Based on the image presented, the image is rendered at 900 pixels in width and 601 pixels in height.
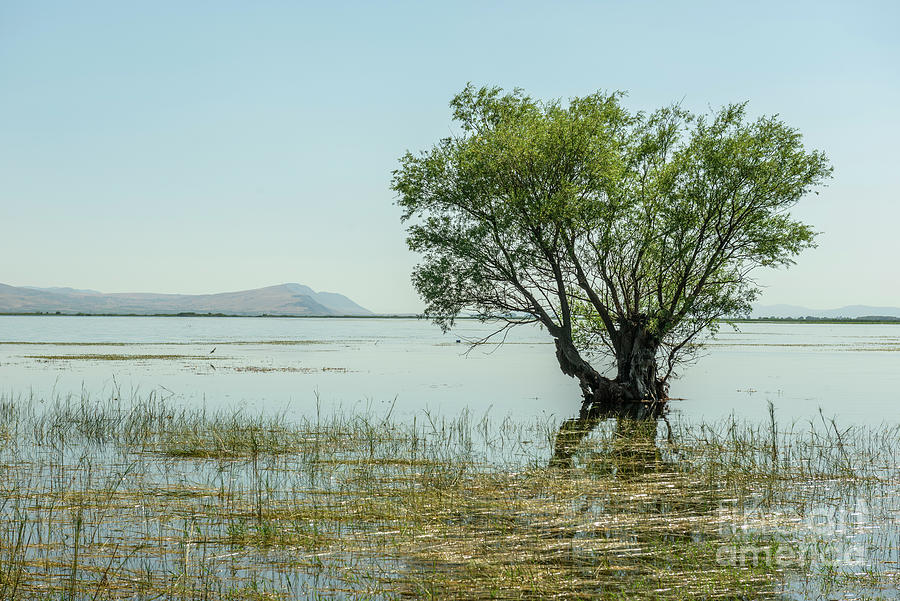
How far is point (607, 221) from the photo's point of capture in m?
30.5

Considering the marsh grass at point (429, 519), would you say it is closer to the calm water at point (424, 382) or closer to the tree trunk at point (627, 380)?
the tree trunk at point (627, 380)

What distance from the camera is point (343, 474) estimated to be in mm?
16406

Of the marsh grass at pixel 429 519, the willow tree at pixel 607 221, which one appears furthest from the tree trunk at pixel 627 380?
the marsh grass at pixel 429 519

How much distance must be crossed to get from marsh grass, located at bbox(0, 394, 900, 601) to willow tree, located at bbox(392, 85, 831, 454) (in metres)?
11.2

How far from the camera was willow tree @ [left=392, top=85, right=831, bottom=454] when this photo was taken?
2928 centimetres

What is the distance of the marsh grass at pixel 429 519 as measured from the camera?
29.9 feet

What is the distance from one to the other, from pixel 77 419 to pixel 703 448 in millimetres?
19959

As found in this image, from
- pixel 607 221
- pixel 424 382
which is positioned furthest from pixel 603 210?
pixel 424 382

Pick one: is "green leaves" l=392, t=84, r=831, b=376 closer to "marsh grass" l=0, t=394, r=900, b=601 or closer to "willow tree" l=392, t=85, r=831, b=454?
"willow tree" l=392, t=85, r=831, b=454

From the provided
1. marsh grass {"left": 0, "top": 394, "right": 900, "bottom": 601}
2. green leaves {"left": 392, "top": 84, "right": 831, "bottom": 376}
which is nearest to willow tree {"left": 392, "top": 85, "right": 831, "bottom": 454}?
green leaves {"left": 392, "top": 84, "right": 831, "bottom": 376}

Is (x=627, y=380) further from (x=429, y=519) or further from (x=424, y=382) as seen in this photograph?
(x=429, y=519)

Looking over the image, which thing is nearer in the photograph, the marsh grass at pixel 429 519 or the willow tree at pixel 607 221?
the marsh grass at pixel 429 519

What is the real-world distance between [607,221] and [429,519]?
21.1 meters

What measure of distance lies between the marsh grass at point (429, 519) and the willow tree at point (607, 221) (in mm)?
11161
